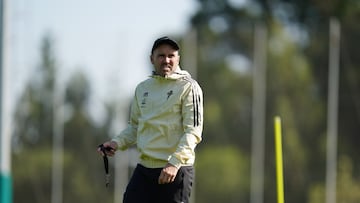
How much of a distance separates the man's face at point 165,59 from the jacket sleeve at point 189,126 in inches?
6.9

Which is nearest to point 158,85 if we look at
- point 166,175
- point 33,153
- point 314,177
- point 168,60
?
point 168,60

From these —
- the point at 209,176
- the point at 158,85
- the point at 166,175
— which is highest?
the point at 158,85

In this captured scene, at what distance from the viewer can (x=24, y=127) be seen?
84.5ft

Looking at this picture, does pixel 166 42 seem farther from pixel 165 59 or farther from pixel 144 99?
pixel 144 99

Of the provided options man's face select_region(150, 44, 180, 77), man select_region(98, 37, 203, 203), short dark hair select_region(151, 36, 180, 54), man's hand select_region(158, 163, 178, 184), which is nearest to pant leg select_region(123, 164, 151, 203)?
man select_region(98, 37, 203, 203)

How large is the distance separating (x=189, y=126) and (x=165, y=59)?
0.48 m

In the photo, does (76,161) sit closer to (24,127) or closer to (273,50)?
(24,127)

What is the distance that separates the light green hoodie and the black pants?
0.06 metres

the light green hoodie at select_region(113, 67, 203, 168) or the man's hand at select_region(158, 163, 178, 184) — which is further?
the light green hoodie at select_region(113, 67, 203, 168)

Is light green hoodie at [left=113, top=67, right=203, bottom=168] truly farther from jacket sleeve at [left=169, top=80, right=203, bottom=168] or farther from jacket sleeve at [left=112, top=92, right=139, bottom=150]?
jacket sleeve at [left=112, top=92, right=139, bottom=150]

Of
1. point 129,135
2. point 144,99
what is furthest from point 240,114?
point 144,99

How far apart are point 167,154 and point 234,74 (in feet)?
60.1

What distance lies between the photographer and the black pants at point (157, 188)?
6633mm

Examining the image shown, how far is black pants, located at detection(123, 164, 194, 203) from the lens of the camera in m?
6.63
